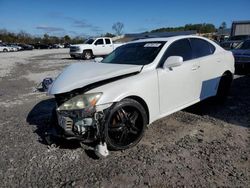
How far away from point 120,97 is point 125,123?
0.42 meters

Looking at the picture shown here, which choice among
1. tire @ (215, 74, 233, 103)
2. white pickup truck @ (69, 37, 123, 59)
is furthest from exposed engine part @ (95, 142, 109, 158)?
white pickup truck @ (69, 37, 123, 59)

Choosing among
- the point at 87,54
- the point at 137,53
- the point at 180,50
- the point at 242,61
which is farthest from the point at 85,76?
the point at 87,54

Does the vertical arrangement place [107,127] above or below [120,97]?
below

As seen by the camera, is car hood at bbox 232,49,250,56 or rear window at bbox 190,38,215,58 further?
→ car hood at bbox 232,49,250,56

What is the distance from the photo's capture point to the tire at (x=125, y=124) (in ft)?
11.7

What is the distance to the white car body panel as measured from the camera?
3625 mm

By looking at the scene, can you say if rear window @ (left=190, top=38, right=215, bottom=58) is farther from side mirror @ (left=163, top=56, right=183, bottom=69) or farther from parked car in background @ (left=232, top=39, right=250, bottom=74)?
parked car in background @ (left=232, top=39, right=250, bottom=74)

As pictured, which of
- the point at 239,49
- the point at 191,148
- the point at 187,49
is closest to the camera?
the point at 191,148

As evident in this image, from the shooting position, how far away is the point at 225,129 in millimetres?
4469

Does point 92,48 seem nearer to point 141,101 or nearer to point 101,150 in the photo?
point 141,101

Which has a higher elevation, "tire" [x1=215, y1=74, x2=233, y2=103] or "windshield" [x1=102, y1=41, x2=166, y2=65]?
"windshield" [x1=102, y1=41, x2=166, y2=65]

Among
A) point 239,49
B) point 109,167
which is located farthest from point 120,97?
point 239,49

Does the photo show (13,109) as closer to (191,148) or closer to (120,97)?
(120,97)

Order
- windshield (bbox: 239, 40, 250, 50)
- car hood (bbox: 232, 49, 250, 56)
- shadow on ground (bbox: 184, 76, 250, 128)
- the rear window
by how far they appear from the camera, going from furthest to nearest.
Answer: windshield (bbox: 239, 40, 250, 50) < car hood (bbox: 232, 49, 250, 56) < the rear window < shadow on ground (bbox: 184, 76, 250, 128)
